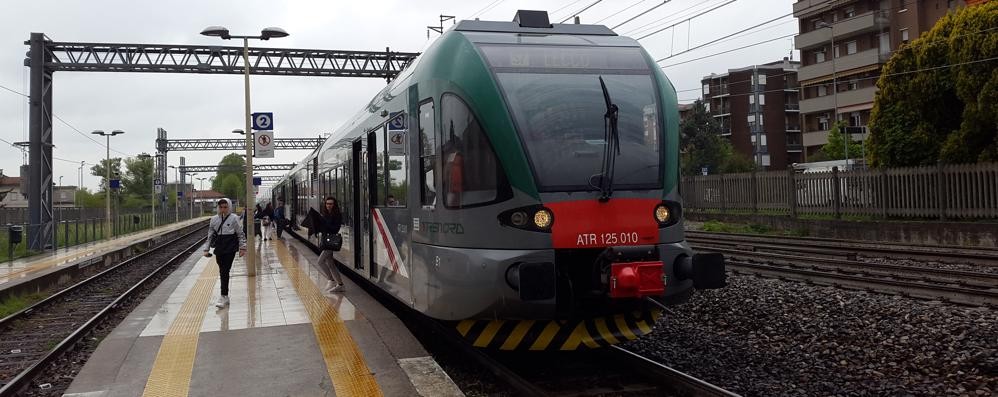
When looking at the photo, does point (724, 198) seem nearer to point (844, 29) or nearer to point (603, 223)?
point (603, 223)

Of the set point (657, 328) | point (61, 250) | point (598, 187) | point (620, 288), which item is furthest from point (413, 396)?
point (61, 250)

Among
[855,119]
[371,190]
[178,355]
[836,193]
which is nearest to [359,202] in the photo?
[371,190]

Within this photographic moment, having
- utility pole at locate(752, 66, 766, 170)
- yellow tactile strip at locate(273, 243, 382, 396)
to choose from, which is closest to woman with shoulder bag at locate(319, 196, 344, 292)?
yellow tactile strip at locate(273, 243, 382, 396)

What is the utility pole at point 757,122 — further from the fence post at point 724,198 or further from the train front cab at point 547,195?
the train front cab at point 547,195

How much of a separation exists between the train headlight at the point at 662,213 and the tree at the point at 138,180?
99.1 m

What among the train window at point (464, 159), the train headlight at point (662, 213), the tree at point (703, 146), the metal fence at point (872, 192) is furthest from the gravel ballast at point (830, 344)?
the tree at point (703, 146)

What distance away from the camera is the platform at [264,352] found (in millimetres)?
5824

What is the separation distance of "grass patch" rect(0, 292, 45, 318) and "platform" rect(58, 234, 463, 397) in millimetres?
2654

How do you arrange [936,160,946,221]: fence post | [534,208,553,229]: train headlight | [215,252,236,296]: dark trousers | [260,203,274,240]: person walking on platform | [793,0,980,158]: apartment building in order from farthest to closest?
[793,0,980,158]: apartment building
[260,203,274,240]: person walking on platform
[936,160,946,221]: fence post
[215,252,236,296]: dark trousers
[534,208,553,229]: train headlight

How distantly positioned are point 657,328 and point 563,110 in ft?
12.1

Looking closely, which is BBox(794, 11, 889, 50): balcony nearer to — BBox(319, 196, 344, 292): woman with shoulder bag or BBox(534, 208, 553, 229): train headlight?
BBox(319, 196, 344, 292): woman with shoulder bag

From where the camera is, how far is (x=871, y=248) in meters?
15.1

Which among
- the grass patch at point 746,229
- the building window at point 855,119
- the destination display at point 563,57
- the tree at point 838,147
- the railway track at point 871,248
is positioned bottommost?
the railway track at point 871,248

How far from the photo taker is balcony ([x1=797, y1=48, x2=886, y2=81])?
43.2 m
